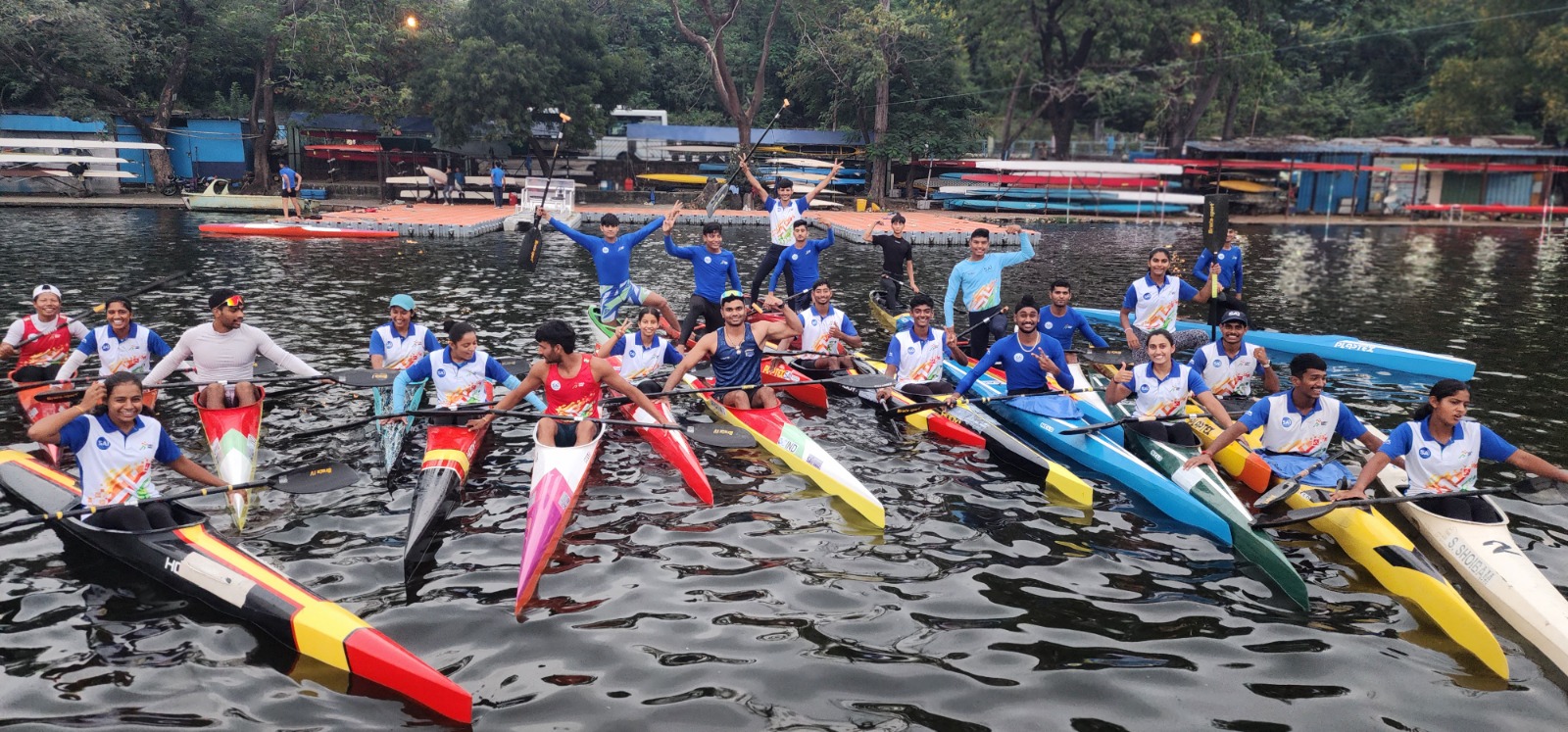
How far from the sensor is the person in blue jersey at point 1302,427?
375 inches

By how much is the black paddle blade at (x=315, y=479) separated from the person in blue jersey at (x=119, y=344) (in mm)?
4330

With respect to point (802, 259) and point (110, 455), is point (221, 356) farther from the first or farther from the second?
point (802, 259)

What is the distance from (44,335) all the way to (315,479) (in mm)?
6372

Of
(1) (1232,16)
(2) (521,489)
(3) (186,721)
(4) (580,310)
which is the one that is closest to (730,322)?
(2) (521,489)

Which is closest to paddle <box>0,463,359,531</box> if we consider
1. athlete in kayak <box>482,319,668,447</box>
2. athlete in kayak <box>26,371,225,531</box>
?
athlete in kayak <box>26,371,225,531</box>

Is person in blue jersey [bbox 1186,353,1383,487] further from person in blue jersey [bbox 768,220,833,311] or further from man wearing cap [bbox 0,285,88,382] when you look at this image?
man wearing cap [bbox 0,285,88,382]

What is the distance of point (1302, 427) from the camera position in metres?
9.82

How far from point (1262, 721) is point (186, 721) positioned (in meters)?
6.80

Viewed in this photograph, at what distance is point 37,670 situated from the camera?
22.6ft

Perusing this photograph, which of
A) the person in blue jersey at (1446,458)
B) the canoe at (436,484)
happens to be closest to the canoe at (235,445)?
the canoe at (436,484)

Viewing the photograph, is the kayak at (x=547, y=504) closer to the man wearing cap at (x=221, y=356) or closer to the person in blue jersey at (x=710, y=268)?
the man wearing cap at (x=221, y=356)

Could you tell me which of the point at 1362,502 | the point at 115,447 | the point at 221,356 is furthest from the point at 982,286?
the point at 115,447

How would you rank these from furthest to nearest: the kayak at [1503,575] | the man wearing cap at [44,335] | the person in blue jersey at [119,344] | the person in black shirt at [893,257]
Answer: the person in black shirt at [893,257], the man wearing cap at [44,335], the person in blue jersey at [119,344], the kayak at [1503,575]

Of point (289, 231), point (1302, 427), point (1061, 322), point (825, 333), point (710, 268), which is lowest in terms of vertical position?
point (1302, 427)
